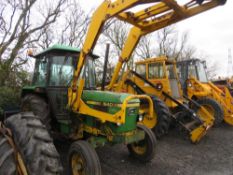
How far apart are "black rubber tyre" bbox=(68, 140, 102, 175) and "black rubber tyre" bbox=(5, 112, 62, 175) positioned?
1375 millimetres

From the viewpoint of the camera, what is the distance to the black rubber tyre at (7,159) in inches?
72.2

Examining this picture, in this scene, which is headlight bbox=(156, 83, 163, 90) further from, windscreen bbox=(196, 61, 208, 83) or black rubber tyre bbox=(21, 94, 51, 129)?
black rubber tyre bbox=(21, 94, 51, 129)

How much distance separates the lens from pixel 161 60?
683 centimetres

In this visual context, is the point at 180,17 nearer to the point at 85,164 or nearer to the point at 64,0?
the point at 85,164

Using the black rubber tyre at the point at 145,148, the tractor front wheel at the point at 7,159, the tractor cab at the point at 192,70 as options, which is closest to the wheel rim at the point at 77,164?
the black rubber tyre at the point at 145,148

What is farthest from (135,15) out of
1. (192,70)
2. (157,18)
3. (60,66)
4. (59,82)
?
(192,70)

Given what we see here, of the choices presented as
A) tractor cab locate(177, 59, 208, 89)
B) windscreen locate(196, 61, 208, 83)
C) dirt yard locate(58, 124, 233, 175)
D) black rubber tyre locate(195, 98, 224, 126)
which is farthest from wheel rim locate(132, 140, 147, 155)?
windscreen locate(196, 61, 208, 83)

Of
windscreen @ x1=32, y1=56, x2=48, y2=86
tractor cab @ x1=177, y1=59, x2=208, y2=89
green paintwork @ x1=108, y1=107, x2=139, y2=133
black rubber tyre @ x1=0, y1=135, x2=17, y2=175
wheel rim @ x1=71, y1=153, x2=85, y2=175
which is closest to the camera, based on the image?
black rubber tyre @ x1=0, y1=135, x2=17, y2=175

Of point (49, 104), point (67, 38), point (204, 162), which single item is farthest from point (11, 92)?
point (67, 38)

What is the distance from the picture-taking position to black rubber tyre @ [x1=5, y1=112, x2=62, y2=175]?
199cm

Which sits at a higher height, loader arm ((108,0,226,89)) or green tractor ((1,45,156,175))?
loader arm ((108,0,226,89))

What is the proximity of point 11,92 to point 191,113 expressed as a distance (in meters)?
6.16

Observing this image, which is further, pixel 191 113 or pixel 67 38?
pixel 67 38

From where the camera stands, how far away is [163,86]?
676 centimetres
